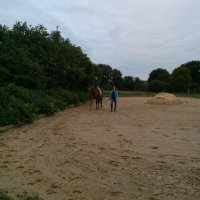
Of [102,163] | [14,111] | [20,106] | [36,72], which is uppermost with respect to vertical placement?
[36,72]

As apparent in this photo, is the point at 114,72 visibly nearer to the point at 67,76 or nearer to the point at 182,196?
the point at 67,76

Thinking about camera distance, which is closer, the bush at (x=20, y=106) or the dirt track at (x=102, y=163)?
the dirt track at (x=102, y=163)

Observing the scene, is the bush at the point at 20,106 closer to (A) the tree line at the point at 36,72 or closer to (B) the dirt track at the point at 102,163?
(A) the tree line at the point at 36,72

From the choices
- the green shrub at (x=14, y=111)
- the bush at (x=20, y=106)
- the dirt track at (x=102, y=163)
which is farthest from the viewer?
the bush at (x=20, y=106)

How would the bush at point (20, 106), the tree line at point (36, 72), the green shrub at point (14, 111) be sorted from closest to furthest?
the green shrub at point (14, 111) → the bush at point (20, 106) → the tree line at point (36, 72)

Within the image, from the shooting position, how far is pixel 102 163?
9.66m

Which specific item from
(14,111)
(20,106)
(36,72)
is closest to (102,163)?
(14,111)

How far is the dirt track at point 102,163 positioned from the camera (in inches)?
295

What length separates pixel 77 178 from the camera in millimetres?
8320

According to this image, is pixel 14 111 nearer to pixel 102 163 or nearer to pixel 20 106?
pixel 20 106

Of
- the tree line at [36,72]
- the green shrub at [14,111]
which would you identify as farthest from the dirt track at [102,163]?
the tree line at [36,72]

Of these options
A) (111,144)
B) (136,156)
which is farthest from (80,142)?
(136,156)

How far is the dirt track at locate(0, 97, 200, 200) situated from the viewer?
7.48 metres

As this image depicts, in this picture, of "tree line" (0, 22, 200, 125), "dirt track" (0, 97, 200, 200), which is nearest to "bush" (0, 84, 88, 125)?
"tree line" (0, 22, 200, 125)
